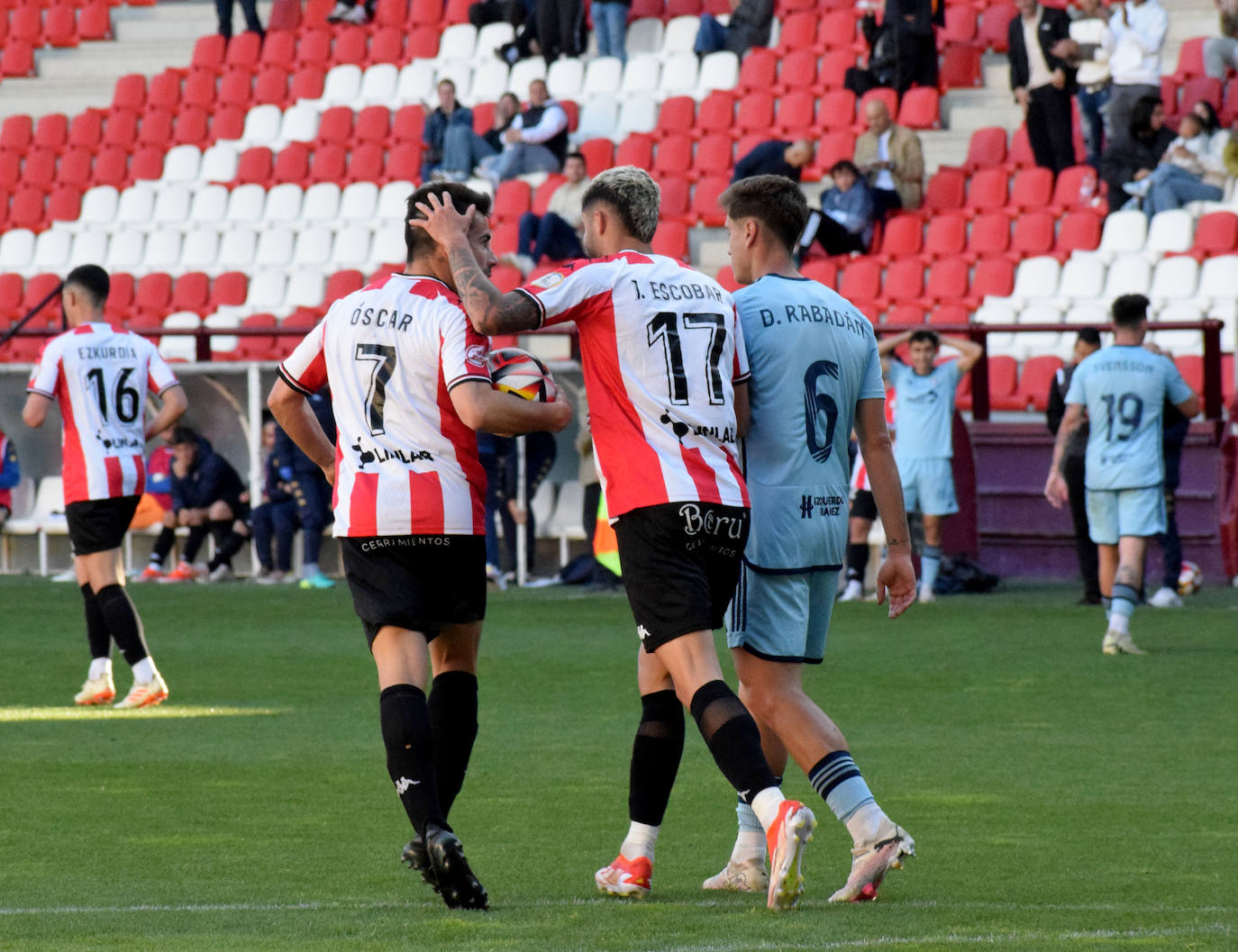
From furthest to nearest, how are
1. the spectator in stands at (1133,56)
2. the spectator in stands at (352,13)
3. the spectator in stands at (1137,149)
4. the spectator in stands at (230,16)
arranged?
1. the spectator in stands at (230,16)
2. the spectator in stands at (352,13)
3. the spectator in stands at (1133,56)
4. the spectator in stands at (1137,149)

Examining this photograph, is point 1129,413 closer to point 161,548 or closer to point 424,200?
point 424,200

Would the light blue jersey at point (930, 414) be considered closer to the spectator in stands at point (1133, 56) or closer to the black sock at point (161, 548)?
the spectator in stands at point (1133, 56)

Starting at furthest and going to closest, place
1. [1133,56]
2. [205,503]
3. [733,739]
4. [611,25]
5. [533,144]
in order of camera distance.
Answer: [611,25] < [533,144] < [1133,56] < [205,503] < [733,739]

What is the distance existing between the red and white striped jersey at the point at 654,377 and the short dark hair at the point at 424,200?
0.36 m

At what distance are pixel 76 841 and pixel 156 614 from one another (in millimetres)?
8527

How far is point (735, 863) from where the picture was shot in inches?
204

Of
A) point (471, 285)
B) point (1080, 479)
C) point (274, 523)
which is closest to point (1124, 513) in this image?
point (1080, 479)

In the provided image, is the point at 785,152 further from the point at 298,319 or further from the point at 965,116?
the point at 298,319

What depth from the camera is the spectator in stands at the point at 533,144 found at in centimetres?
2184

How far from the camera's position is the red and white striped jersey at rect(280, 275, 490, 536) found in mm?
Answer: 5051

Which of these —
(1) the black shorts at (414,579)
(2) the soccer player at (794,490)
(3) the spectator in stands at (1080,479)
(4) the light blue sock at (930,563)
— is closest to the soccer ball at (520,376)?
(1) the black shorts at (414,579)

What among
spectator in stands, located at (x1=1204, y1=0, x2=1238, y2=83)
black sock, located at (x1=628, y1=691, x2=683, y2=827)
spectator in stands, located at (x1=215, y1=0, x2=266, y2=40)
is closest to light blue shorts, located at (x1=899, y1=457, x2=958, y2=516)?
spectator in stands, located at (x1=1204, y1=0, x2=1238, y2=83)

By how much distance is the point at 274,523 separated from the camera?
57.8 ft

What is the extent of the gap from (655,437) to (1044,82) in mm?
15401
